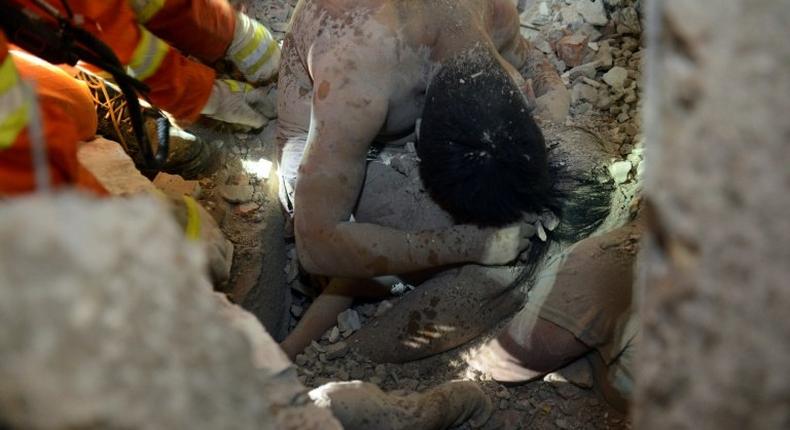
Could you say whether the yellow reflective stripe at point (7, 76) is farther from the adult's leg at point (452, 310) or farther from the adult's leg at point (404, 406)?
the adult's leg at point (452, 310)

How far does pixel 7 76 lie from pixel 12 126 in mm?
109

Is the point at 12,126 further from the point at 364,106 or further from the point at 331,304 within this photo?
the point at 331,304

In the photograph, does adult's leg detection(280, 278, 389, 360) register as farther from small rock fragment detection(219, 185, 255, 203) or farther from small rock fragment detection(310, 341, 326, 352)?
small rock fragment detection(219, 185, 255, 203)

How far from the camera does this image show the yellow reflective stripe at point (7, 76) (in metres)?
1.24

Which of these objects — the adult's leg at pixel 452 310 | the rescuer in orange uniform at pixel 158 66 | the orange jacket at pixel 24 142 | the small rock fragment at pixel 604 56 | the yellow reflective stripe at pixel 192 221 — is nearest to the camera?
the orange jacket at pixel 24 142

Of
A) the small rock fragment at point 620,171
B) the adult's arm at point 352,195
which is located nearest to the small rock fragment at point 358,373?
the adult's arm at point 352,195

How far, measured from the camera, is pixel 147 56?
8.44 feet

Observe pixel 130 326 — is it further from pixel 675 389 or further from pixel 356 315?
pixel 356 315

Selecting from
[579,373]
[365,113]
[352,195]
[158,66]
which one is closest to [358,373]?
[352,195]

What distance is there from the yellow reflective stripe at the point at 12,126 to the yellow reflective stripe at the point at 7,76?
0.15 ft

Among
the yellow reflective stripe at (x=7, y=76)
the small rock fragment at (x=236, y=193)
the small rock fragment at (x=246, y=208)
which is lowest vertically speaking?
the small rock fragment at (x=246, y=208)

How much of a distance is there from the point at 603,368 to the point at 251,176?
1.94 m

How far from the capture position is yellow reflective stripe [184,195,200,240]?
170 centimetres

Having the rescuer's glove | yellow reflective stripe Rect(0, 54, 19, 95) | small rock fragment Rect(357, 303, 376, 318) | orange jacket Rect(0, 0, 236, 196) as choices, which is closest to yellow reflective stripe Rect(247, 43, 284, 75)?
the rescuer's glove
